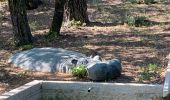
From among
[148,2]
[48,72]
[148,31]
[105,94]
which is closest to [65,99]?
[105,94]

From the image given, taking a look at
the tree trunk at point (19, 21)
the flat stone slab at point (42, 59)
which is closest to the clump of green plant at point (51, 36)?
the tree trunk at point (19, 21)

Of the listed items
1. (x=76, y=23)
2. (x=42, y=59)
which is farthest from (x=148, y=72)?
(x=76, y=23)

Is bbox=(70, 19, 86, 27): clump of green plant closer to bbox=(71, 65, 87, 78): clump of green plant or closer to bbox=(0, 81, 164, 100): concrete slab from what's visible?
bbox=(71, 65, 87, 78): clump of green plant

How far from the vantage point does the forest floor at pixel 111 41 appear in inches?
275

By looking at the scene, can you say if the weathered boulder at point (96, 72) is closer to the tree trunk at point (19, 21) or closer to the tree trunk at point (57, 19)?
the tree trunk at point (19, 21)

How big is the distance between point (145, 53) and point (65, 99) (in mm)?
2714

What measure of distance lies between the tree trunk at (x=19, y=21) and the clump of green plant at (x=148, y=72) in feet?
9.73

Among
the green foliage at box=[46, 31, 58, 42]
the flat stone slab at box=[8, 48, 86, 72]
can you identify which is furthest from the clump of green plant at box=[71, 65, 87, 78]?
the green foliage at box=[46, 31, 58, 42]

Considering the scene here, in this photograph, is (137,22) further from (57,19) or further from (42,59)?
(42,59)

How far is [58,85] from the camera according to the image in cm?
600

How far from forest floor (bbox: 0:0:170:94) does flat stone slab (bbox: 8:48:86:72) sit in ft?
0.51

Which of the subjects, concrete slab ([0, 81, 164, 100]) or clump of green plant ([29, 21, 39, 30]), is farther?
clump of green plant ([29, 21, 39, 30])

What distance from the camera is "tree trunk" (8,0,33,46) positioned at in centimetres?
908

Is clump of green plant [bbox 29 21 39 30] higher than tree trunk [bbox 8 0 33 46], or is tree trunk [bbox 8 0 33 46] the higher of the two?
tree trunk [bbox 8 0 33 46]
